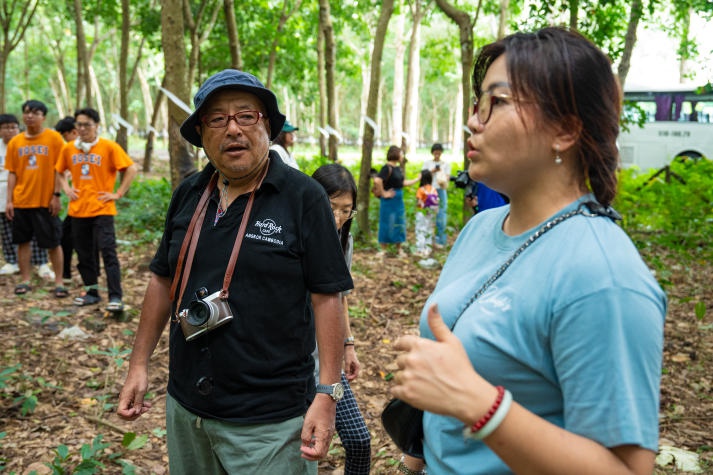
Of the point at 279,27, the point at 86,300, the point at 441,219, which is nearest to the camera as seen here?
the point at 86,300

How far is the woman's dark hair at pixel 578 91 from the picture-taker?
4.30 feet

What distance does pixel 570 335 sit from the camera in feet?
3.78

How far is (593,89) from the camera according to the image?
1319 millimetres

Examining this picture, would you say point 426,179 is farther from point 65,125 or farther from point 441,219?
point 65,125

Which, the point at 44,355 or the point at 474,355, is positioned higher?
the point at 474,355

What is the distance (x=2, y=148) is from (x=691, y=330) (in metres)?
8.02

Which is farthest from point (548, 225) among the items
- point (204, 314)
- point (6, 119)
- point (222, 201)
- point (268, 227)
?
point (6, 119)

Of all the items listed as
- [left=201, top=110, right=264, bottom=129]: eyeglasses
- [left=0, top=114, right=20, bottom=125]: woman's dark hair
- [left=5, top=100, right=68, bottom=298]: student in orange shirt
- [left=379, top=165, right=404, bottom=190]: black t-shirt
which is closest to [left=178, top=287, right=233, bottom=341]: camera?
[left=201, top=110, right=264, bottom=129]: eyeglasses

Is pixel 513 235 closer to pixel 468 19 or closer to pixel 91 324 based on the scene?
pixel 91 324

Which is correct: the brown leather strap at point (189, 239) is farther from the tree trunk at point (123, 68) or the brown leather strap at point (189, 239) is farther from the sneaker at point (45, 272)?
the tree trunk at point (123, 68)

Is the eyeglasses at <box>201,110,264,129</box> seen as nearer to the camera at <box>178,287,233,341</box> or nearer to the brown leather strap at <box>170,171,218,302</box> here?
the brown leather strap at <box>170,171,218,302</box>

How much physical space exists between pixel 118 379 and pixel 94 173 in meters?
2.41

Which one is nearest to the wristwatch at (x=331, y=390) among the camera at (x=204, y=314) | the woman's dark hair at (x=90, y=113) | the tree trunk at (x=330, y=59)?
the camera at (x=204, y=314)

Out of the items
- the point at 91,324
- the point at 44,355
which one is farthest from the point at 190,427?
the point at 91,324
